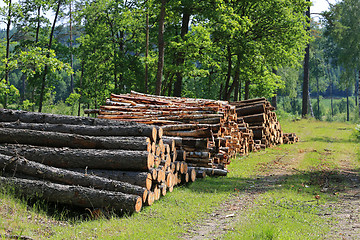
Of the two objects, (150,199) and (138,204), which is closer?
(138,204)

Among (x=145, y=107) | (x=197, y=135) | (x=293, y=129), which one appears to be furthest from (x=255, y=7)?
(x=197, y=135)

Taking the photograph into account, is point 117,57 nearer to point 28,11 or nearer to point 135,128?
point 28,11

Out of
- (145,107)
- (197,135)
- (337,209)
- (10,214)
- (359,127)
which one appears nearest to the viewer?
(10,214)

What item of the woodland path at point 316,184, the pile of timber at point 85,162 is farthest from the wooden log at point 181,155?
the woodland path at point 316,184

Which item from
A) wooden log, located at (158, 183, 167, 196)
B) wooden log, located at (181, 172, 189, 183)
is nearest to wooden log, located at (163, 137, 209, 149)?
wooden log, located at (181, 172, 189, 183)

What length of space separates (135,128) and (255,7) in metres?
19.7

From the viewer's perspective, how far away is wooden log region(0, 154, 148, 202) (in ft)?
25.7

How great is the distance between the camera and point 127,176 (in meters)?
8.15

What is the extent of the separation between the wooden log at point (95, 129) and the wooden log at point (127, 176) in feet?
3.21

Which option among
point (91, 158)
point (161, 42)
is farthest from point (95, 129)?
point (161, 42)

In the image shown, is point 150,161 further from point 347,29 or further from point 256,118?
point 347,29

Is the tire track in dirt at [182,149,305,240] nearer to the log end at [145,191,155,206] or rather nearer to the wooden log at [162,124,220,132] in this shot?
the log end at [145,191,155,206]

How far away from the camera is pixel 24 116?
9656 millimetres

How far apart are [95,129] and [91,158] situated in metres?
0.98
